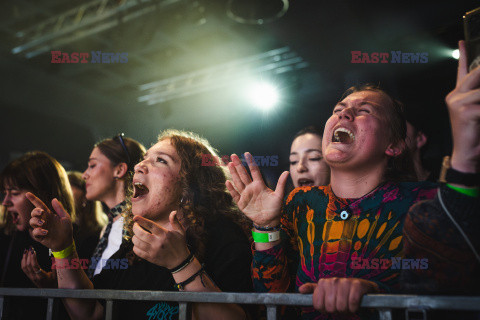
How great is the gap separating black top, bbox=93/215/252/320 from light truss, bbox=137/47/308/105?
4.98 metres

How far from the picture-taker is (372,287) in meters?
1.11

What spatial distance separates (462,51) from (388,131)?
1.54ft

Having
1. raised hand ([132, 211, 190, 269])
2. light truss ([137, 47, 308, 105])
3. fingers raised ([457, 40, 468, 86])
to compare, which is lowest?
raised hand ([132, 211, 190, 269])

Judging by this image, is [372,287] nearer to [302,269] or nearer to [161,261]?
[302,269]

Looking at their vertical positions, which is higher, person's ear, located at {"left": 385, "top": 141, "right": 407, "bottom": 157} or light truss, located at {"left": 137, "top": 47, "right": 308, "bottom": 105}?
light truss, located at {"left": 137, "top": 47, "right": 308, "bottom": 105}

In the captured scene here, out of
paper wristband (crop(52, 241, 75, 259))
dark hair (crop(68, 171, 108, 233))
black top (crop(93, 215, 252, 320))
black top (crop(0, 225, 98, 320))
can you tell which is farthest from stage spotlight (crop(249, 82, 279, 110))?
paper wristband (crop(52, 241, 75, 259))

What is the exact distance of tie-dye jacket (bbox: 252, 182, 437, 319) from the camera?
1.30 metres

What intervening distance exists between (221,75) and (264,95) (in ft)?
3.10

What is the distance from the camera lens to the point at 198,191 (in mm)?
2025

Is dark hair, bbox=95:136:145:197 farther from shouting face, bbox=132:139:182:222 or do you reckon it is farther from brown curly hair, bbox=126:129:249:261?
shouting face, bbox=132:139:182:222

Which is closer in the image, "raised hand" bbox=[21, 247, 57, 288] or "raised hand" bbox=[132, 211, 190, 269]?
"raised hand" bbox=[132, 211, 190, 269]

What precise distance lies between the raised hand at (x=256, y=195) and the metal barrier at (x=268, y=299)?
1.03 feet

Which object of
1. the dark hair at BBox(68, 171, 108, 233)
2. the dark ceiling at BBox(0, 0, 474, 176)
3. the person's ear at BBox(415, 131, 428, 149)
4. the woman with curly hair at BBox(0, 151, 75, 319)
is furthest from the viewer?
the dark ceiling at BBox(0, 0, 474, 176)

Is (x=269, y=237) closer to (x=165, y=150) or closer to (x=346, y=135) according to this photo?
(x=346, y=135)
